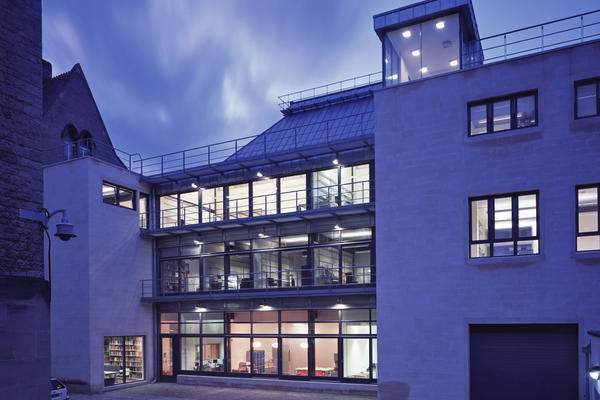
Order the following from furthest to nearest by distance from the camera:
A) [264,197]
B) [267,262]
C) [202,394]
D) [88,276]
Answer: [264,197] < [267,262] < [88,276] < [202,394]

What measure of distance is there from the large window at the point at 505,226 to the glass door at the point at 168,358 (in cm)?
1399

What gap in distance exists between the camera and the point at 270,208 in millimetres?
20547

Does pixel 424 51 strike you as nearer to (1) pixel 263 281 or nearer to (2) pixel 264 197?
(2) pixel 264 197

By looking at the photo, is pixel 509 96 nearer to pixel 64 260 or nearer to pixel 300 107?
pixel 300 107

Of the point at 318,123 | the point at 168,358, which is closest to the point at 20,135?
the point at 318,123

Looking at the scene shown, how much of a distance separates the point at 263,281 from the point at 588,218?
11.9m

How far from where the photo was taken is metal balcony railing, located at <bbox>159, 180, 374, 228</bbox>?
19.0m

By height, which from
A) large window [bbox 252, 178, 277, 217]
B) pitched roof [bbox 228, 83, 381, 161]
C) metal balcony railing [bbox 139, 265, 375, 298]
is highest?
pitched roof [bbox 228, 83, 381, 161]

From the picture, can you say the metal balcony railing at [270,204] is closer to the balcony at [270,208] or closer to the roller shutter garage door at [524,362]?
the balcony at [270,208]

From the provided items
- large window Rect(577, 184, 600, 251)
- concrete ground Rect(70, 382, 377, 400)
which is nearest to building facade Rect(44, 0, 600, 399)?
large window Rect(577, 184, 600, 251)

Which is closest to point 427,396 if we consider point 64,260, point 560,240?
point 560,240

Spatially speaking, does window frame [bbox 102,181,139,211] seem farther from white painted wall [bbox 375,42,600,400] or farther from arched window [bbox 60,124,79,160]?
white painted wall [bbox 375,42,600,400]

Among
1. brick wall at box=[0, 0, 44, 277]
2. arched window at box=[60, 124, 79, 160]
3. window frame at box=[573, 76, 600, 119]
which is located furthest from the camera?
arched window at box=[60, 124, 79, 160]

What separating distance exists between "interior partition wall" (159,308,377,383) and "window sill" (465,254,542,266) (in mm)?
5482
